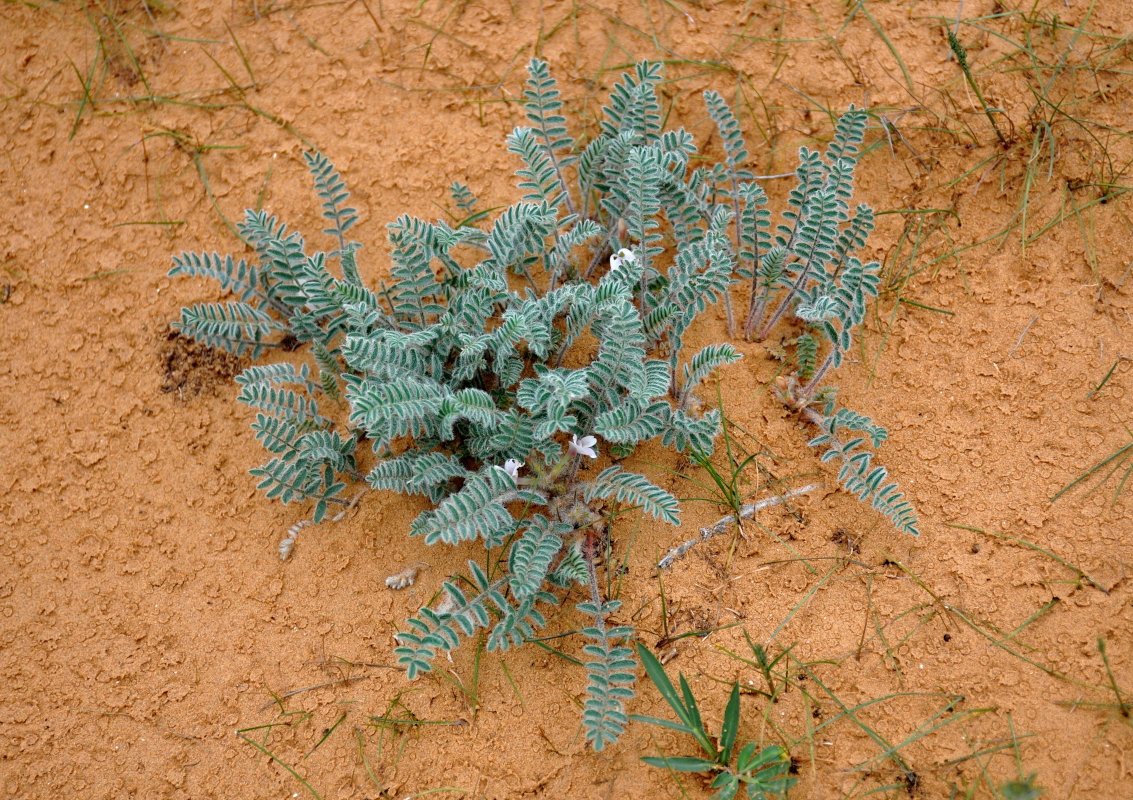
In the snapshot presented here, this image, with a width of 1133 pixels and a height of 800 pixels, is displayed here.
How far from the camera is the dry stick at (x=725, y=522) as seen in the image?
2.62m

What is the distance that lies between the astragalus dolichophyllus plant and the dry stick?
0.22 m

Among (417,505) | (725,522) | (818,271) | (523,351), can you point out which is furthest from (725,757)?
(818,271)

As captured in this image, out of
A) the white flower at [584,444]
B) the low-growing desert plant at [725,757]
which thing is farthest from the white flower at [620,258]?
the low-growing desert plant at [725,757]

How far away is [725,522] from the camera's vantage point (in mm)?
2658

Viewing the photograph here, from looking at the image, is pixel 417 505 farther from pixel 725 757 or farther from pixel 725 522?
pixel 725 757

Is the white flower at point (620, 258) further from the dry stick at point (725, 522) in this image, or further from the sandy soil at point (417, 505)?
the dry stick at point (725, 522)

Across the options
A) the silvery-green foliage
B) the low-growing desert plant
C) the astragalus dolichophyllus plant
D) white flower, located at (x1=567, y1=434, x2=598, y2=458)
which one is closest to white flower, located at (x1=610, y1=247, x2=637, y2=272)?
the astragalus dolichophyllus plant

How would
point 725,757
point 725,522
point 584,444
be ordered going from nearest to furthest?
1. point 725,757
2. point 584,444
3. point 725,522

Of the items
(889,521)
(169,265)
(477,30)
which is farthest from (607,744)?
(477,30)

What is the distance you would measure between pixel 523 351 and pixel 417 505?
59 cm

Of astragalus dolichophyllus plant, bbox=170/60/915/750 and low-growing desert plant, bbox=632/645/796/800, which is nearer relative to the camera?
low-growing desert plant, bbox=632/645/796/800

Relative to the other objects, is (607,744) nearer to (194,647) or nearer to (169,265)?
(194,647)

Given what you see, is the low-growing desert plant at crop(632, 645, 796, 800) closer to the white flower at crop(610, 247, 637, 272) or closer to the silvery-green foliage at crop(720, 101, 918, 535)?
the silvery-green foliage at crop(720, 101, 918, 535)

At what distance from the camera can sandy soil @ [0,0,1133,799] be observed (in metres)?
2.42
